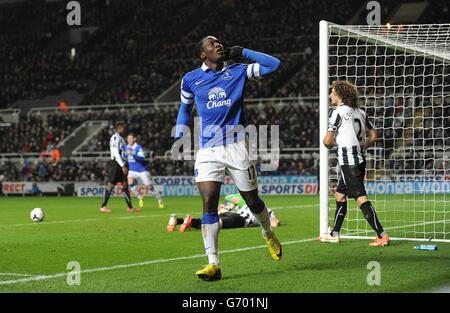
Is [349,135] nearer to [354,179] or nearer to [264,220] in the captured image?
[354,179]

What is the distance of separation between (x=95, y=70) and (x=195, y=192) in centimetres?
1694

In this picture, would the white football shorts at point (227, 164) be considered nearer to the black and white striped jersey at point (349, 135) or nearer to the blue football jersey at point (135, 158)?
the black and white striped jersey at point (349, 135)

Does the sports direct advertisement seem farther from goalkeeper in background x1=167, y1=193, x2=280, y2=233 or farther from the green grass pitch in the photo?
the green grass pitch

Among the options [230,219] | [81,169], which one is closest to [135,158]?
[230,219]

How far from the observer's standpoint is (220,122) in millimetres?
6855

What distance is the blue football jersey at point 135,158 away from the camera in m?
18.6

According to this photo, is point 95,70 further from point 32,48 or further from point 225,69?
point 225,69

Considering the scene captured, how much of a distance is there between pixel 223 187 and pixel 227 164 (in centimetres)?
1956

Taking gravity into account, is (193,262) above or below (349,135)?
below

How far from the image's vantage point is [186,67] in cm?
3888

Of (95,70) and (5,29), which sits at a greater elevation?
(5,29)

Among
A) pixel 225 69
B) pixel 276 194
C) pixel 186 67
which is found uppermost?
pixel 186 67
